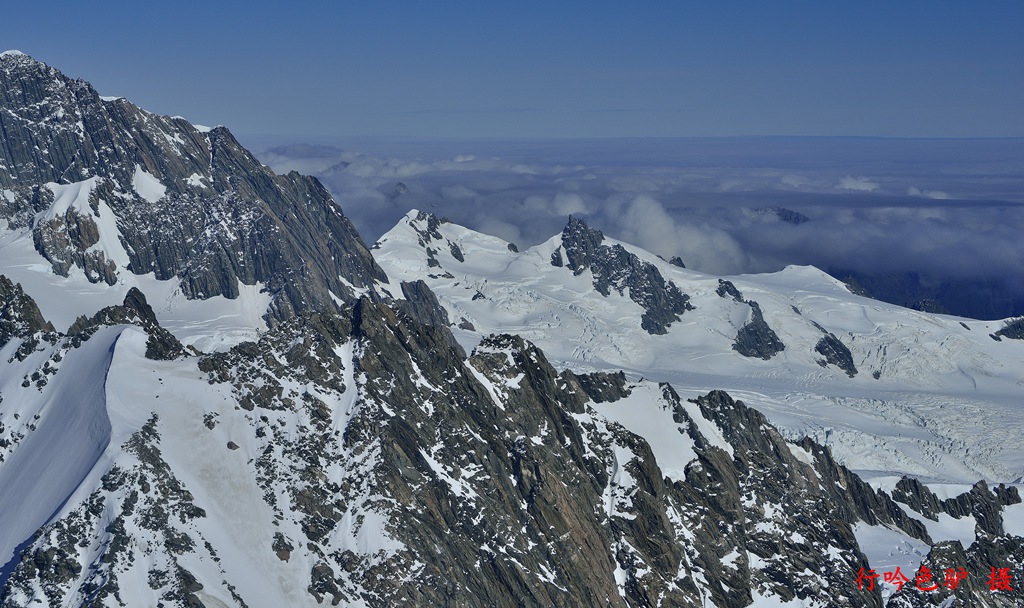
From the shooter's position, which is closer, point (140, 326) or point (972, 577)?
point (140, 326)

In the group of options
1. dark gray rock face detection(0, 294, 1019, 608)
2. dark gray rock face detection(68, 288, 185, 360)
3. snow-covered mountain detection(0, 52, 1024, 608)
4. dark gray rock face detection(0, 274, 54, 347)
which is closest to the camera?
snow-covered mountain detection(0, 52, 1024, 608)

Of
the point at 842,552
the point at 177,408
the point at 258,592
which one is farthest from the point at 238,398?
the point at 842,552

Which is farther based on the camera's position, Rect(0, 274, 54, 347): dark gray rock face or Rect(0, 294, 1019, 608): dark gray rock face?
Rect(0, 274, 54, 347): dark gray rock face

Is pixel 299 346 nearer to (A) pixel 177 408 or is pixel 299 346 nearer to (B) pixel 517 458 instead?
(A) pixel 177 408

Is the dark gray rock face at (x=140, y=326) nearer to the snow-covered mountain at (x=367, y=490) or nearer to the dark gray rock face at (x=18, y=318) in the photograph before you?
the snow-covered mountain at (x=367, y=490)

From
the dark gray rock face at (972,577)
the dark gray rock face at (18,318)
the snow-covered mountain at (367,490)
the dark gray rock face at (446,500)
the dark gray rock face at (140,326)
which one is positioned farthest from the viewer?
the dark gray rock face at (18,318)

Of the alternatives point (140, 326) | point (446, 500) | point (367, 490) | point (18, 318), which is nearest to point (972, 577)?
point (446, 500)

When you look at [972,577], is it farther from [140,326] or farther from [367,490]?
[140,326]

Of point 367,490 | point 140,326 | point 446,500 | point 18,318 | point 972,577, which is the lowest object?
point 972,577

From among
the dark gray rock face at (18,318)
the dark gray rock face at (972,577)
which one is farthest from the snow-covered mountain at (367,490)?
the dark gray rock face at (972,577)

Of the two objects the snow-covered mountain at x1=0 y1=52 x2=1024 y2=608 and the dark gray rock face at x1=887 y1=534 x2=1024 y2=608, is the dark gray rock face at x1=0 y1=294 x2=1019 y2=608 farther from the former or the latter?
the dark gray rock face at x1=887 y1=534 x2=1024 y2=608

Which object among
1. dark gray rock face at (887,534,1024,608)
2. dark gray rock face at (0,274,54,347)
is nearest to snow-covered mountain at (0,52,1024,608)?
dark gray rock face at (0,274,54,347)
